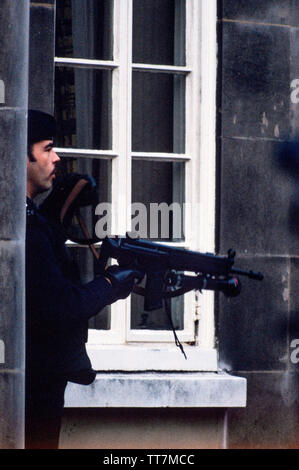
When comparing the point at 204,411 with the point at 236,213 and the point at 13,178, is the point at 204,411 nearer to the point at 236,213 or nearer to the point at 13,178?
the point at 236,213

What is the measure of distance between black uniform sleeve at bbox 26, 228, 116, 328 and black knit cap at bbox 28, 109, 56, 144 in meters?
0.74

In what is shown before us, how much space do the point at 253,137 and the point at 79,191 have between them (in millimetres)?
1440

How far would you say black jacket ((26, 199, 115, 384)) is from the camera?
7645 millimetres

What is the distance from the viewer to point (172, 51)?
888 centimetres

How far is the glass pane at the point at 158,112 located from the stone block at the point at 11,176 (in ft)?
4.85

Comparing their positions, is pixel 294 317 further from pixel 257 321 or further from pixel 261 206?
pixel 261 206

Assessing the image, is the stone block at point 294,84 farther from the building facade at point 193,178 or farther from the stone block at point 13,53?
the stone block at point 13,53

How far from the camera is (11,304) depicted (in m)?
7.34

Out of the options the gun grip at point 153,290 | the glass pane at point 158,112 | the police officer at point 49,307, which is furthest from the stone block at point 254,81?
the police officer at point 49,307

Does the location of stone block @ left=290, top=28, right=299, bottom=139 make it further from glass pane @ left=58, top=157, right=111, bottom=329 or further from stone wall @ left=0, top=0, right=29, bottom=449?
stone wall @ left=0, top=0, right=29, bottom=449

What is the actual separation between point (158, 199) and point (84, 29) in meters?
1.39

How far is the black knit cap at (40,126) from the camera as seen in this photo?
26.4 ft

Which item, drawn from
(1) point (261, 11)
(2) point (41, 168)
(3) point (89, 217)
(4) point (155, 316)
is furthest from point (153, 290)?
(1) point (261, 11)
